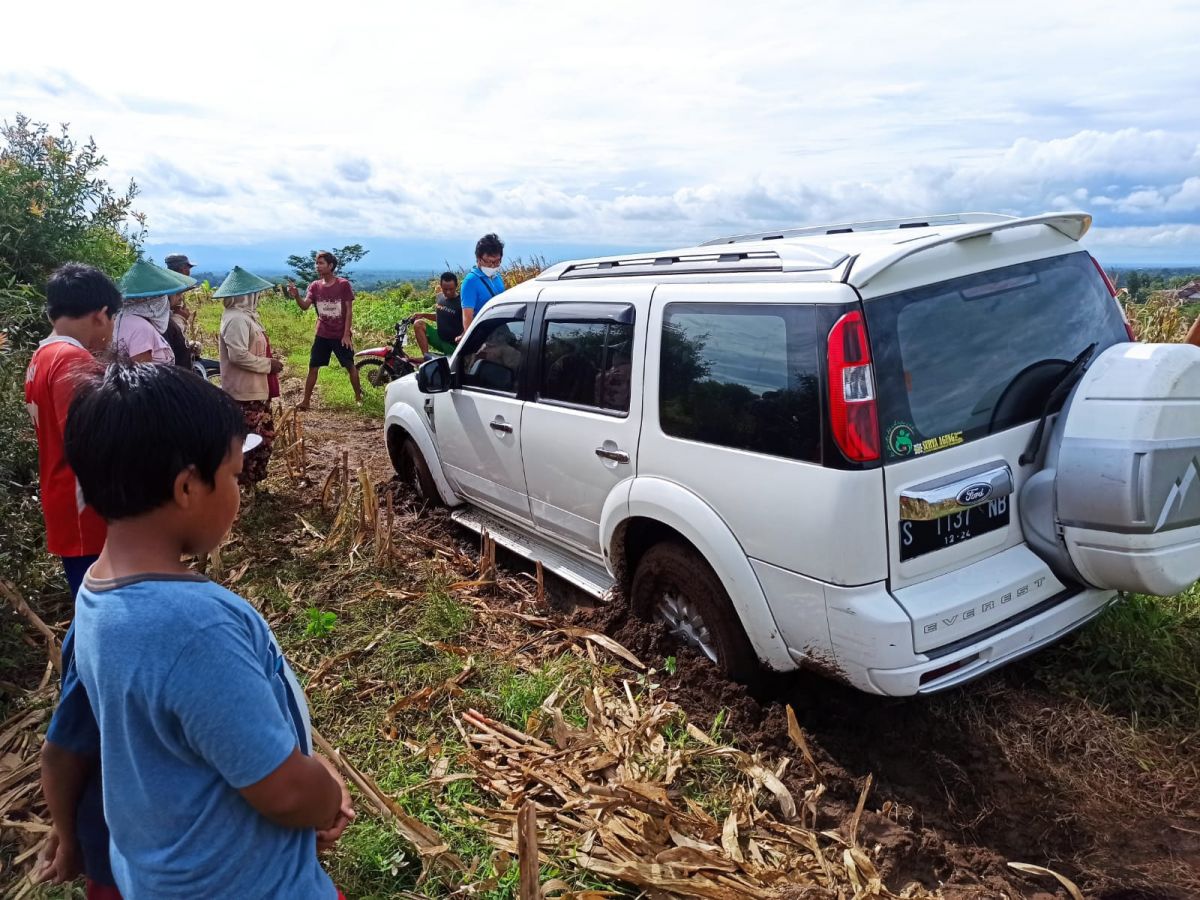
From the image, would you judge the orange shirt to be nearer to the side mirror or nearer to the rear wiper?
the side mirror

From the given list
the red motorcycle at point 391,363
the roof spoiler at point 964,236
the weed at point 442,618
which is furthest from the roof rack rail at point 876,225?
the red motorcycle at point 391,363

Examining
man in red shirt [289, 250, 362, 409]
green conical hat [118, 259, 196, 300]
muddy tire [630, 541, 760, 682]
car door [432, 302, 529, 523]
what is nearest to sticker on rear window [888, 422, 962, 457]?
muddy tire [630, 541, 760, 682]

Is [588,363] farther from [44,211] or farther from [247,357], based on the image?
[44,211]

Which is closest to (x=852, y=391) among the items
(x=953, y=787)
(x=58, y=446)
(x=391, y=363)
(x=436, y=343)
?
(x=953, y=787)

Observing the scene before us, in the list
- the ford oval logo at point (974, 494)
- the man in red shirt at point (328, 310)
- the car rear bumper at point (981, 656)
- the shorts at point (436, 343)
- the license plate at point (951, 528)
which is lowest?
the car rear bumper at point (981, 656)

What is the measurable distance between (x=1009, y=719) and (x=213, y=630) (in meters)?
3.15

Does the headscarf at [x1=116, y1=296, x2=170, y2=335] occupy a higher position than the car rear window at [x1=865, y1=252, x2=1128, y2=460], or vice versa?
the headscarf at [x1=116, y1=296, x2=170, y2=335]

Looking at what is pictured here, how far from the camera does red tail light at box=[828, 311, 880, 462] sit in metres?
2.78

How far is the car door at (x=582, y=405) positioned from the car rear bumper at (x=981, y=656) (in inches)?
55.8

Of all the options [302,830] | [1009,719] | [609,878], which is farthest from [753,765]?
[302,830]

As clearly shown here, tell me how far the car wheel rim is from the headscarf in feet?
13.9

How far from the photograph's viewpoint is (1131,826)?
2828mm

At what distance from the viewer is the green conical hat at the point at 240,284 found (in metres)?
6.50

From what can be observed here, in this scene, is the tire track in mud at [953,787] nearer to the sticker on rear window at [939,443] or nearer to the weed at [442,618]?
the weed at [442,618]
